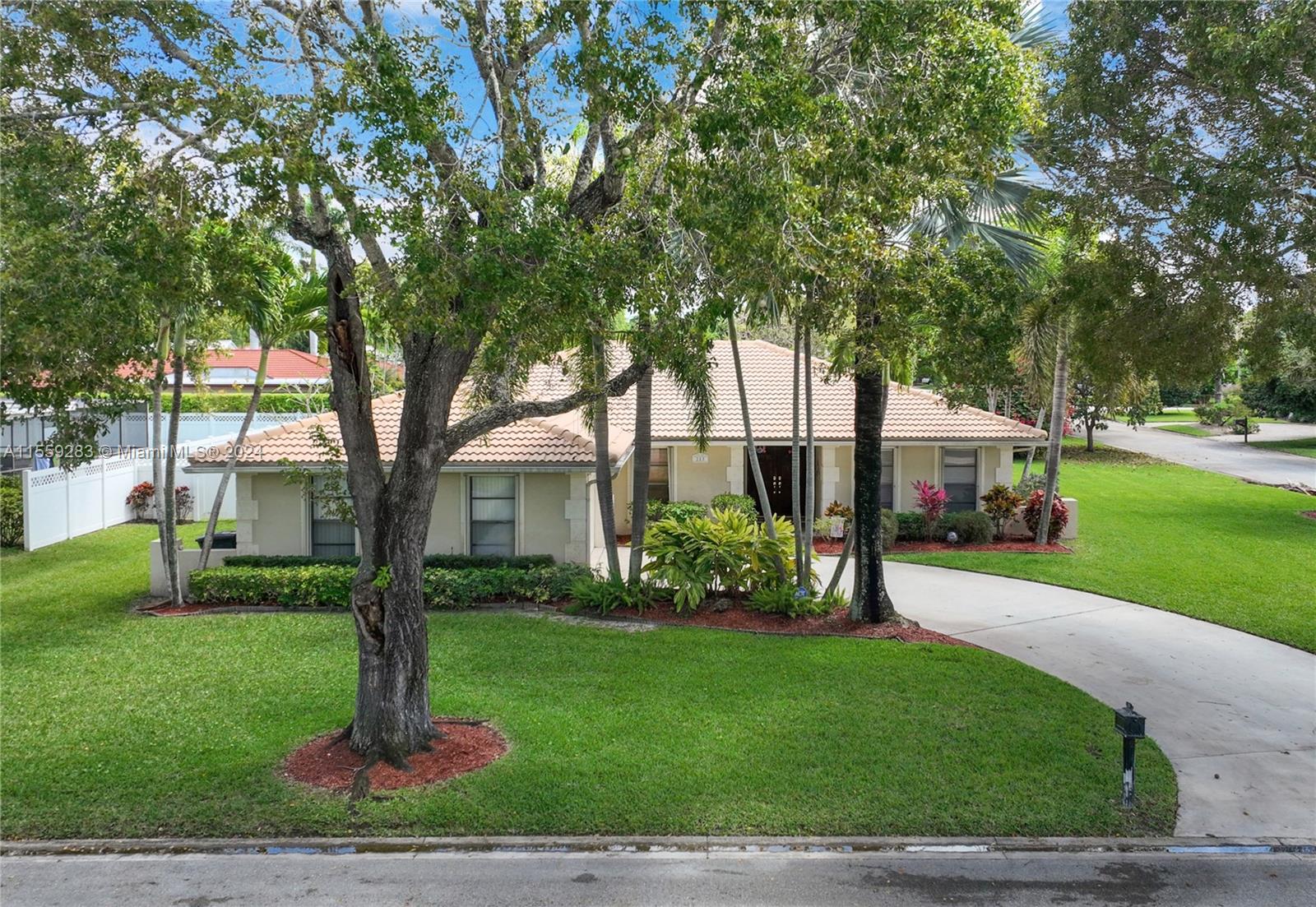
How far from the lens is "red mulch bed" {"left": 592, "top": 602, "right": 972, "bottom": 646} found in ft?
42.3

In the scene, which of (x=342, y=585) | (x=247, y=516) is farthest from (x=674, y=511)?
(x=247, y=516)

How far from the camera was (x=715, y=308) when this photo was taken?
305 inches

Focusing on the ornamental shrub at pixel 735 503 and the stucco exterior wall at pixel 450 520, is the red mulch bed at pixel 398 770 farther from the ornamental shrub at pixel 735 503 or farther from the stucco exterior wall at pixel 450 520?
the ornamental shrub at pixel 735 503

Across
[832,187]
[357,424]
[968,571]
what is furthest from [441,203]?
[968,571]

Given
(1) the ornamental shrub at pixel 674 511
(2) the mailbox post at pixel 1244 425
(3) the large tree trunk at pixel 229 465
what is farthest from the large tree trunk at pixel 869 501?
(2) the mailbox post at pixel 1244 425

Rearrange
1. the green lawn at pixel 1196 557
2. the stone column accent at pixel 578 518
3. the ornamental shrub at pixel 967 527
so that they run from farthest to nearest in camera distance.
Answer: the ornamental shrub at pixel 967 527 → the stone column accent at pixel 578 518 → the green lawn at pixel 1196 557

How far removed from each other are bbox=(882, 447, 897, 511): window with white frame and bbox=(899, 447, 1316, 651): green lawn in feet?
9.60

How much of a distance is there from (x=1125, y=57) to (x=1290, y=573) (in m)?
11.3

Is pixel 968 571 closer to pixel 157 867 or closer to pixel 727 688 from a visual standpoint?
pixel 727 688

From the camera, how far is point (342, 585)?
1451 centimetres

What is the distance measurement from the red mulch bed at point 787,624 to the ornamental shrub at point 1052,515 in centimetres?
910

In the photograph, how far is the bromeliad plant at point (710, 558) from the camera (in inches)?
555

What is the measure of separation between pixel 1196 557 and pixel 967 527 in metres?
4.55

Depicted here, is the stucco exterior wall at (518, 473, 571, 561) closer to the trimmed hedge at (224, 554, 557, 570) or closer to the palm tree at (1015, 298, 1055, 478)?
the trimmed hedge at (224, 554, 557, 570)
